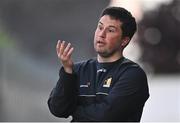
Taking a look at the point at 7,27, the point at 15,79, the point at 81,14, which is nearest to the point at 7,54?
the point at 15,79

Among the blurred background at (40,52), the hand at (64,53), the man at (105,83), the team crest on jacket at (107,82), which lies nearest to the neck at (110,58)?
the man at (105,83)

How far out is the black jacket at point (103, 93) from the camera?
3.88 metres

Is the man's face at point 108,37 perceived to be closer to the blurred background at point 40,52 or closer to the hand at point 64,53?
the hand at point 64,53

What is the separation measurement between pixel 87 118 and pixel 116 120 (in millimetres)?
152

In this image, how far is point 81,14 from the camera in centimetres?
1886

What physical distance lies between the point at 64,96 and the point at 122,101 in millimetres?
303

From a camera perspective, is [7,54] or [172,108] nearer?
[7,54]

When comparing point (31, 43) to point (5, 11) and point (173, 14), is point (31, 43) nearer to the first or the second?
point (5, 11)

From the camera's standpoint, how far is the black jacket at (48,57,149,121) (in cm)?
388

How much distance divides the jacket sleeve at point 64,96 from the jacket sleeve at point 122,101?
0.05 metres

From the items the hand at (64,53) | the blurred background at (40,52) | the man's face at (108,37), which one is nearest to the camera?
the hand at (64,53)

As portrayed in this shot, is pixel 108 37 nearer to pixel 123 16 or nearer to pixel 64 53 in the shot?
pixel 123 16

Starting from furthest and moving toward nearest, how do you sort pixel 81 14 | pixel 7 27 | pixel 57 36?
pixel 81 14, pixel 57 36, pixel 7 27

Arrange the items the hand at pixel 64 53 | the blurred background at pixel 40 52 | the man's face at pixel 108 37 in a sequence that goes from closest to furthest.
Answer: the hand at pixel 64 53, the man's face at pixel 108 37, the blurred background at pixel 40 52
